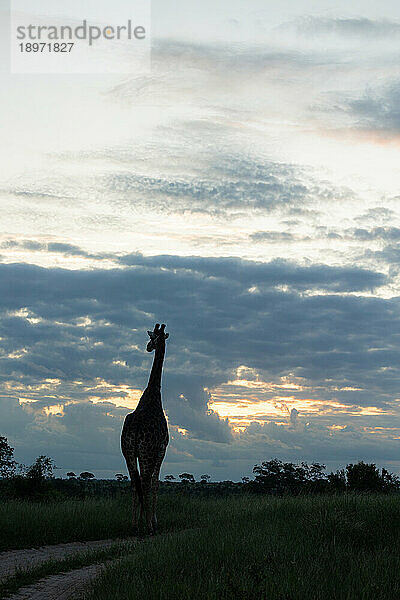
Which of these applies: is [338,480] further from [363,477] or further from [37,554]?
[37,554]

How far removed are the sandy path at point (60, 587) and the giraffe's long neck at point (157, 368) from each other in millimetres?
8062

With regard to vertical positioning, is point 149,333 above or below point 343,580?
above

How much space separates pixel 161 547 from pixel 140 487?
609cm

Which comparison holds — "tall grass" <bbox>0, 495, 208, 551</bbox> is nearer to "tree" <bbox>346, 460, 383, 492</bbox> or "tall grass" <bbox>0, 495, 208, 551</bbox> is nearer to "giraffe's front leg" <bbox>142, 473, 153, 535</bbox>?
"giraffe's front leg" <bbox>142, 473, 153, 535</bbox>

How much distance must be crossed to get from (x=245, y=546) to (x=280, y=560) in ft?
4.17

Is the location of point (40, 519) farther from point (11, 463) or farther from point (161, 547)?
point (11, 463)

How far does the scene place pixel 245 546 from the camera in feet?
53.3

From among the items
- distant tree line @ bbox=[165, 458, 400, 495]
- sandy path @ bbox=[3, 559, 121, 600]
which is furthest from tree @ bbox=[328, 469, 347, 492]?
sandy path @ bbox=[3, 559, 121, 600]

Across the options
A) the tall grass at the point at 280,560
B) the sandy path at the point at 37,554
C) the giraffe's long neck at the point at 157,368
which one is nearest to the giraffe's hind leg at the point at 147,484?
the sandy path at the point at 37,554

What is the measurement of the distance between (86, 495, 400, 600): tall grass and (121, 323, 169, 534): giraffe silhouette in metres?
2.45

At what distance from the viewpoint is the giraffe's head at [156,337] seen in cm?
2367

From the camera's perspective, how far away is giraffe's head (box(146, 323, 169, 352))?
77.7 ft

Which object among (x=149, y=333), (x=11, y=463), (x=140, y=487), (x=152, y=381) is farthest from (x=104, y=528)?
(x=11, y=463)

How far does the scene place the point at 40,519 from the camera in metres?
22.7
